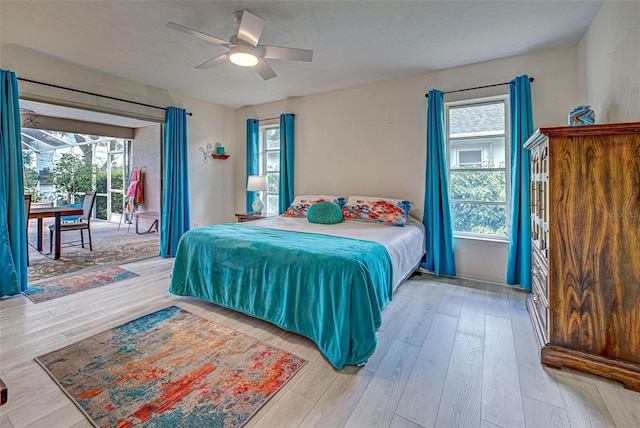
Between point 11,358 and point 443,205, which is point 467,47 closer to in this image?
point 443,205

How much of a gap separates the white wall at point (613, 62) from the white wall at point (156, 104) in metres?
4.92

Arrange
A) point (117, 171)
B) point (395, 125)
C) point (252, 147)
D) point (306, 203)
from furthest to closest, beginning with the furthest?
point (117, 171), point (252, 147), point (306, 203), point (395, 125)

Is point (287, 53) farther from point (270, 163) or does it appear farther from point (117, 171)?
point (117, 171)

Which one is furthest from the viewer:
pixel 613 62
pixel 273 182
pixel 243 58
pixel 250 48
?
pixel 273 182

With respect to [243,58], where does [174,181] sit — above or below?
below

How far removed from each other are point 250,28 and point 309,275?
6.25ft

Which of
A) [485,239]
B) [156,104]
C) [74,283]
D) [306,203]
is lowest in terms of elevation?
[74,283]

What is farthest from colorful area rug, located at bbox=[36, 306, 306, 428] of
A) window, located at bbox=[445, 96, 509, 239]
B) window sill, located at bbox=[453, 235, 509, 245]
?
window, located at bbox=[445, 96, 509, 239]

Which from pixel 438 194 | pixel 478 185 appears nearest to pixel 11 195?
pixel 438 194

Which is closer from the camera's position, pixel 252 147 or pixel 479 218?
pixel 479 218

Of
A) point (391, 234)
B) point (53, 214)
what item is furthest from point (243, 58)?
point (53, 214)

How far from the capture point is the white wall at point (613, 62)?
71.7 inches

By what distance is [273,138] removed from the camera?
5.13 m

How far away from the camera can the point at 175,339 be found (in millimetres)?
2139
